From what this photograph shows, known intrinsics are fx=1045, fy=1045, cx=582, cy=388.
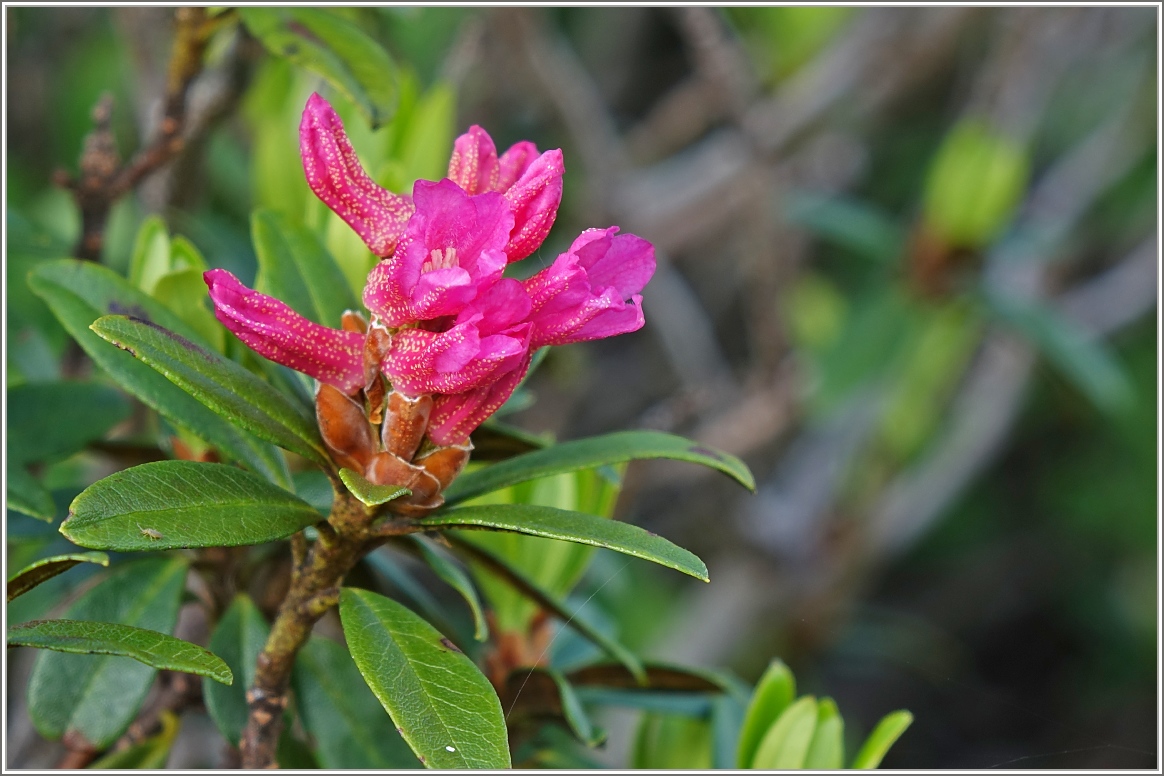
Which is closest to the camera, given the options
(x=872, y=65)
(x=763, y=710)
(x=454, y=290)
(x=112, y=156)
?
(x=454, y=290)

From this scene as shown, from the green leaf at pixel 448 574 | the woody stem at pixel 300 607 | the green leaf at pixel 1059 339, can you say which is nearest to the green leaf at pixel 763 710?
the green leaf at pixel 448 574

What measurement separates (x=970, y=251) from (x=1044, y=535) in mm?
1875

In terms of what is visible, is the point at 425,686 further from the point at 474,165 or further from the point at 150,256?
the point at 150,256

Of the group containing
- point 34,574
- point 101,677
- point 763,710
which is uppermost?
point 34,574

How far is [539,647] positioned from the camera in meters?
1.14

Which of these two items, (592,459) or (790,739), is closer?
(592,459)

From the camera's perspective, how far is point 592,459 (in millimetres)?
758

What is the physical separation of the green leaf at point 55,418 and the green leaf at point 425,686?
38 centimetres

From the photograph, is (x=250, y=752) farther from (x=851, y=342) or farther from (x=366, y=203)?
(x=851, y=342)

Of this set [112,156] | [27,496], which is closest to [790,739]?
[27,496]

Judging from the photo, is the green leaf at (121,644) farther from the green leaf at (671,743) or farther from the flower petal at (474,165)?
the green leaf at (671,743)

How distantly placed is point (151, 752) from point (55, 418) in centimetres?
32

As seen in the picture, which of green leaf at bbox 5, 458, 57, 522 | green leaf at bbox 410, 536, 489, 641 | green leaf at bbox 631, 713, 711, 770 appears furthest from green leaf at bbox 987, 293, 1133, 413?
green leaf at bbox 5, 458, 57, 522

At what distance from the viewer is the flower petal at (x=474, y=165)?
74 centimetres
